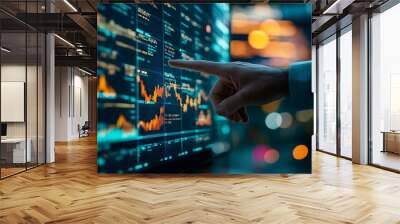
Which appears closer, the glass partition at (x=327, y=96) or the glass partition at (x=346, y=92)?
the glass partition at (x=346, y=92)

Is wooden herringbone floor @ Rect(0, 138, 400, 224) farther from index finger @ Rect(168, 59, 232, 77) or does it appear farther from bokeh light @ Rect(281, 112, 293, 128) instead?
index finger @ Rect(168, 59, 232, 77)

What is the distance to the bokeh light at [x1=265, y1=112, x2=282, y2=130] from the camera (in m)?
6.53

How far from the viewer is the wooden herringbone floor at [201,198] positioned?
4027 mm

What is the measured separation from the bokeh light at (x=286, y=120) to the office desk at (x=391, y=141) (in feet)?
7.93

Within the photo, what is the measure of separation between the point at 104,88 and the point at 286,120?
3.27m

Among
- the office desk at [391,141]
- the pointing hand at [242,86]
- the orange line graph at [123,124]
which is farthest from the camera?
the office desk at [391,141]

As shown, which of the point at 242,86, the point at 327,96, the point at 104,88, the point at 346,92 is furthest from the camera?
the point at 327,96

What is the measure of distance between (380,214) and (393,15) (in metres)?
4.85

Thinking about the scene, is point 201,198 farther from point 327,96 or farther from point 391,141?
point 327,96

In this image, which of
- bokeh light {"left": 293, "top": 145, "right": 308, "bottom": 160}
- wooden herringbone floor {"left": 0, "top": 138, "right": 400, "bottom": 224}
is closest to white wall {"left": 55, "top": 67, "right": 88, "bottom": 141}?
wooden herringbone floor {"left": 0, "top": 138, "right": 400, "bottom": 224}

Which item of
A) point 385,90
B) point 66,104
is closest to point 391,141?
point 385,90

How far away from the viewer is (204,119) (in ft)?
22.0

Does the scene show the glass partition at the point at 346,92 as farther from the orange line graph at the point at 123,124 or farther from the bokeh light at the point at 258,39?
the orange line graph at the point at 123,124

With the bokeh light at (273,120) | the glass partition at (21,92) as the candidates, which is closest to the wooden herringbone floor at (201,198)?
the glass partition at (21,92)
